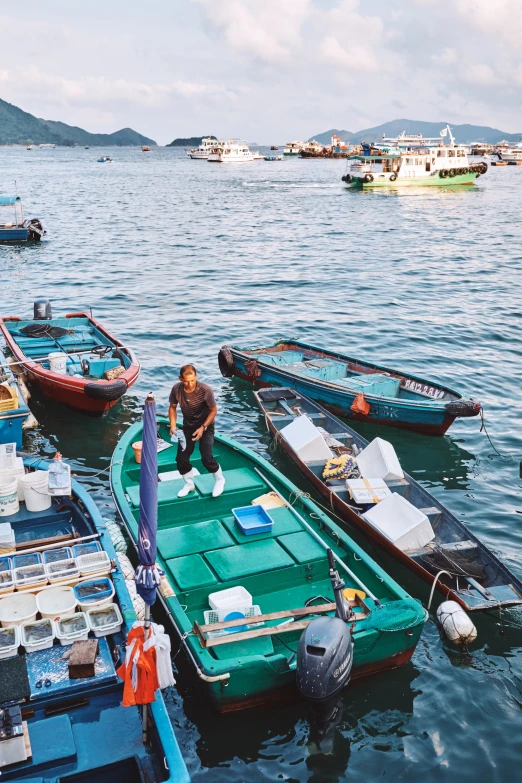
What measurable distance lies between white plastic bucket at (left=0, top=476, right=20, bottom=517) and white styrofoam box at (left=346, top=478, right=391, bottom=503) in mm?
6149

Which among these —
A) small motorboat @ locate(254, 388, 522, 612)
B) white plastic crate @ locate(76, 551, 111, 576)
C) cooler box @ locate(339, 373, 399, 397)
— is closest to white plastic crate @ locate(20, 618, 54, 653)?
white plastic crate @ locate(76, 551, 111, 576)

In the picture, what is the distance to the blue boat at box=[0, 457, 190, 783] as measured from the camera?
23.5 feet

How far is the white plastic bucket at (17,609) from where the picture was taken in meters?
8.95

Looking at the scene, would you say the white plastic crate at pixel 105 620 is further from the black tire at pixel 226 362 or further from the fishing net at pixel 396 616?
the black tire at pixel 226 362

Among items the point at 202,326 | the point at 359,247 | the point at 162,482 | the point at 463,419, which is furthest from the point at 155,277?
the point at 162,482

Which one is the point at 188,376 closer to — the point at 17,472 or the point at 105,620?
the point at 17,472

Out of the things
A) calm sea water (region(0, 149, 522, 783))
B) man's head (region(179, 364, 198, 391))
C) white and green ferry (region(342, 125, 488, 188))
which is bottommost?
calm sea water (region(0, 149, 522, 783))

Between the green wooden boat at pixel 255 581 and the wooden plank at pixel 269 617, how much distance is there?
1 cm

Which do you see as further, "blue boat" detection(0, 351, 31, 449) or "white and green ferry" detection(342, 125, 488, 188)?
"white and green ferry" detection(342, 125, 488, 188)

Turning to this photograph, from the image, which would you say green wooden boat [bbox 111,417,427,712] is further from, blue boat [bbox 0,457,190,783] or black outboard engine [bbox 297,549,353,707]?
blue boat [bbox 0,457,190,783]

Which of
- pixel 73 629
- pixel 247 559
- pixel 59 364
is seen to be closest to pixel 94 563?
pixel 73 629

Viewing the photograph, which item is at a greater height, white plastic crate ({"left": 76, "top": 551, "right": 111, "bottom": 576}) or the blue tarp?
the blue tarp

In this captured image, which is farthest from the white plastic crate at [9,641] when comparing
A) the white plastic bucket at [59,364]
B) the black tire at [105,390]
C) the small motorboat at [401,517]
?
the white plastic bucket at [59,364]

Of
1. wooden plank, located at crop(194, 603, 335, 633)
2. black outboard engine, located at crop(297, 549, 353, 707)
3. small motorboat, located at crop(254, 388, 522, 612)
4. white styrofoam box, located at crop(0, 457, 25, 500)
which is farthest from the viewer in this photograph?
white styrofoam box, located at crop(0, 457, 25, 500)
